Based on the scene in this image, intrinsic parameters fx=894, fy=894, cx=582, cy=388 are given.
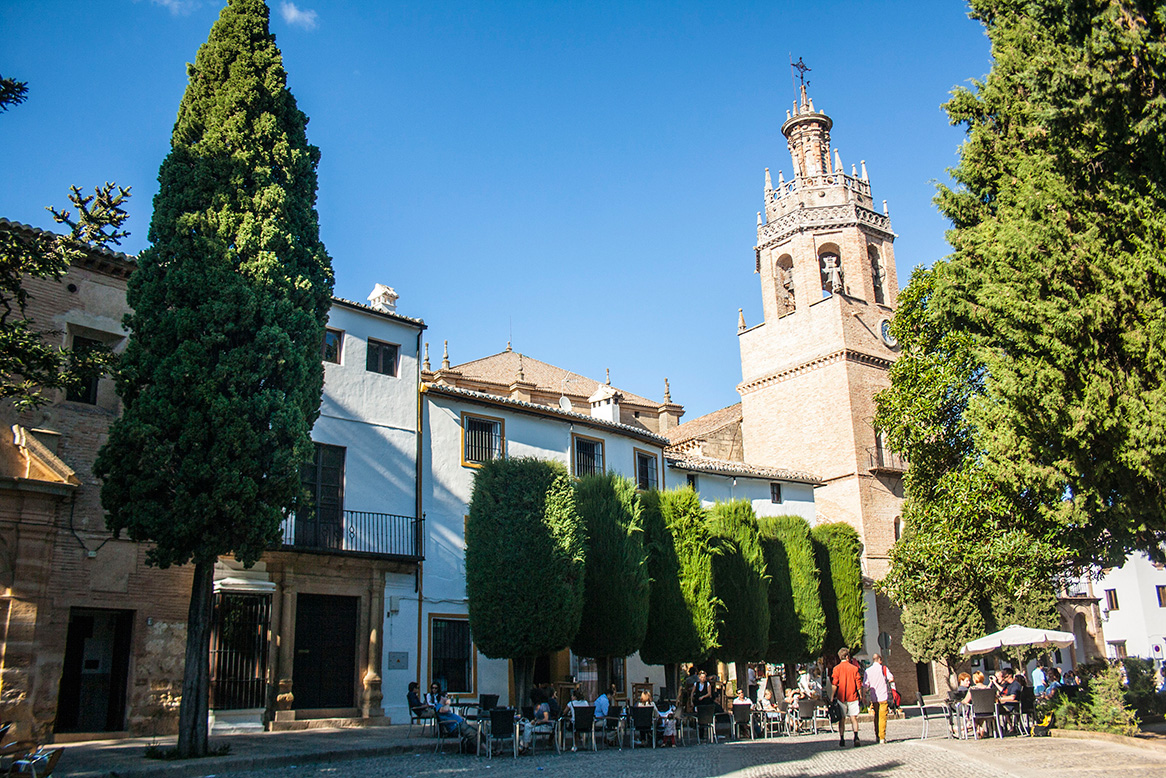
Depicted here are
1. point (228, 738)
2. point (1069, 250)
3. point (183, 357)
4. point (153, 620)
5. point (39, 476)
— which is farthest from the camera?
point (153, 620)

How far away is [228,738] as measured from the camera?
15625mm

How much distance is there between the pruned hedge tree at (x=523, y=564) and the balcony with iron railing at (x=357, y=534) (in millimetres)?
2629

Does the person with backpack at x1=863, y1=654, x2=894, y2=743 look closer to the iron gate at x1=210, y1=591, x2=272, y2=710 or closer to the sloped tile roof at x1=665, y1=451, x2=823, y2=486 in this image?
the iron gate at x1=210, y1=591, x2=272, y2=710

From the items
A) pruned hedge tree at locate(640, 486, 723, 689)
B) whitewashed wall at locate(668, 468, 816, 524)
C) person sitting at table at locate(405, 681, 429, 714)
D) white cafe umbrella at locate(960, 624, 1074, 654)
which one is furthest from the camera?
whitewashed wall at locate(668, 468, 816, 524)

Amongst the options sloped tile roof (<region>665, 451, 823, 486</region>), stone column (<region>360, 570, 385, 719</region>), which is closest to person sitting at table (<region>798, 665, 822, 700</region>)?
sloped tile roof (<region>665, 451, 823, 486</region>)

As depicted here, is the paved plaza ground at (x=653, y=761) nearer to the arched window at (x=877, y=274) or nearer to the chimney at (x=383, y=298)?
the chimney at (x=383, y=298)

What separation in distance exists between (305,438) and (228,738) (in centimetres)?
596

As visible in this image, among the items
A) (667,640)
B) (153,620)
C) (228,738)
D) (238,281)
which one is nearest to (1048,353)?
(238,281)

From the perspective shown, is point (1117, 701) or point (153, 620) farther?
point (153, 620)

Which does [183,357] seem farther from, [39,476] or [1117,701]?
[1117,701]

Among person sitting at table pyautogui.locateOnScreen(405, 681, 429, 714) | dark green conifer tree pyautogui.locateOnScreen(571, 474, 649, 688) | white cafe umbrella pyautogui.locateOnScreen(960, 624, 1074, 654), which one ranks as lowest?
person sitting at table pyautogui.locateOnScreen(405, 681, 429, 714)

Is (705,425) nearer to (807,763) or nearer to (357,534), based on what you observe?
(357,534)

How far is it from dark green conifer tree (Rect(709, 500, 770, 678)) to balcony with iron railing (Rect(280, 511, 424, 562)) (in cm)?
787

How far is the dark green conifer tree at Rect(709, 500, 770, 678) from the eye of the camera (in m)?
24.2
